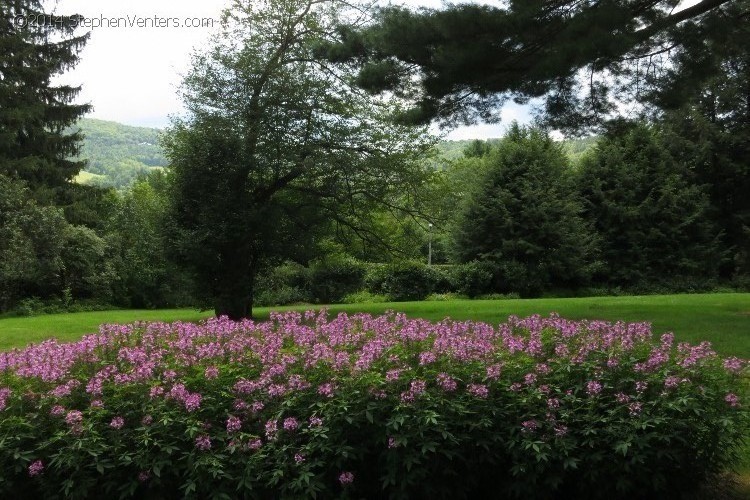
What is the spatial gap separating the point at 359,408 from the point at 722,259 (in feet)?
100

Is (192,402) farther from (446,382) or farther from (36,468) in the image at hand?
(446,382)

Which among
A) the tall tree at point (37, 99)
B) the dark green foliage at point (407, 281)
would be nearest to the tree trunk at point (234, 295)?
the dark green foliage at point (407, 281)

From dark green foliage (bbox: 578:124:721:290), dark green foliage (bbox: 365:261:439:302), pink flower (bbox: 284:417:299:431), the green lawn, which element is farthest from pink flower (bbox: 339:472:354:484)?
dark green foliage (bbox: 578:124:721:290)

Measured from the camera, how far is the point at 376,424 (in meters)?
3.52

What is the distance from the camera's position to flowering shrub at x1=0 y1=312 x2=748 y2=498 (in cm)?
339

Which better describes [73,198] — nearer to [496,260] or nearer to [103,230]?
[103,230]

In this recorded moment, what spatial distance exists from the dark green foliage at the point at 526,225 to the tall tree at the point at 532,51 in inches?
666

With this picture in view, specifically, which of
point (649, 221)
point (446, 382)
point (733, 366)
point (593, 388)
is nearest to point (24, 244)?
point (446, 382)

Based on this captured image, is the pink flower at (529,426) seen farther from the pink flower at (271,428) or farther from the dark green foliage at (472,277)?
the dark green foliage at (472,277)

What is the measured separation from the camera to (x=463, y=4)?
8.23 meters

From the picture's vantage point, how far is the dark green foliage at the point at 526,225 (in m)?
26.5

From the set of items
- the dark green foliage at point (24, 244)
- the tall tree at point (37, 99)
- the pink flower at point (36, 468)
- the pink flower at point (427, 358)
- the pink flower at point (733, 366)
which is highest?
the tall tree at point (37, 99)

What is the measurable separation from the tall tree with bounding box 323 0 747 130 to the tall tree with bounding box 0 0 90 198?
74.7 ft

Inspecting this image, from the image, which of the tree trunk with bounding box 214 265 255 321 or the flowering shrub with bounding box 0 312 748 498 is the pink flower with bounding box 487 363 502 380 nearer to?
the flowering shrub with bounding box 0 312 748 498
